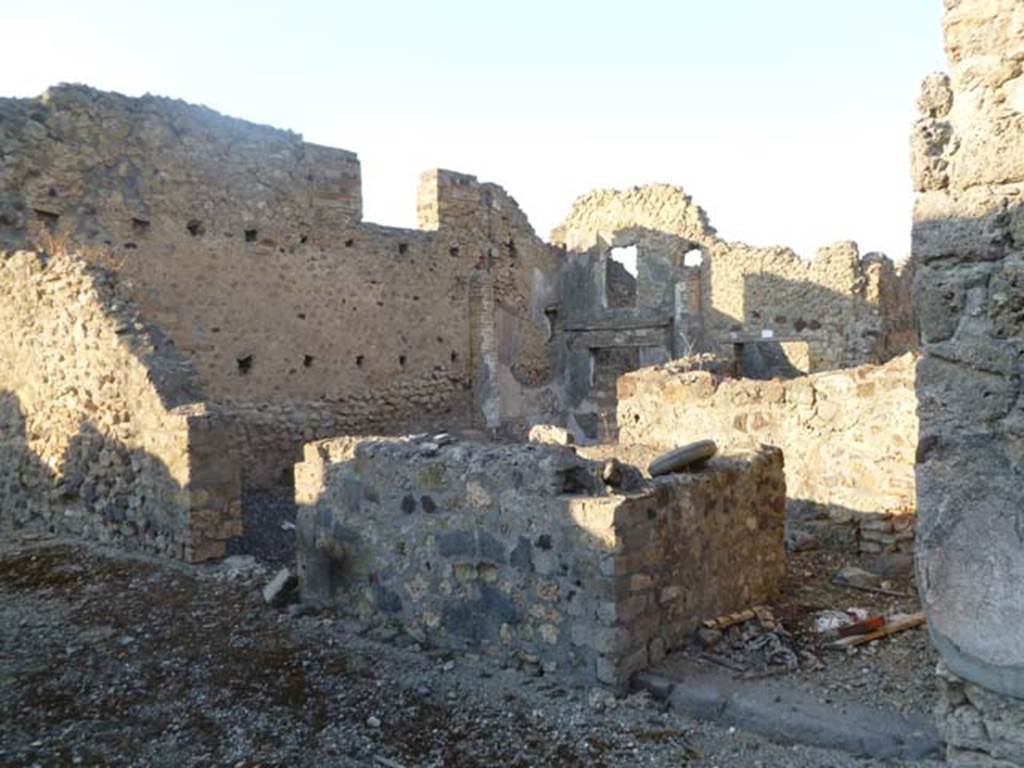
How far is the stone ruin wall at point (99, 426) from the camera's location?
7.25 meters

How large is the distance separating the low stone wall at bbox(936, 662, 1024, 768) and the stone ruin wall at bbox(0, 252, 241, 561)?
6066 millimetres

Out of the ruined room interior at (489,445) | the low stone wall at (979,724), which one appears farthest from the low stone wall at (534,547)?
the low stone wall at (979,724)

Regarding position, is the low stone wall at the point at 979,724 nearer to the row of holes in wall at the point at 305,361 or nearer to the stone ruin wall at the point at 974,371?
the stone ruin wall at the point at 974,371

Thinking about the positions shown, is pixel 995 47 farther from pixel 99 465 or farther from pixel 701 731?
pixel 99 465

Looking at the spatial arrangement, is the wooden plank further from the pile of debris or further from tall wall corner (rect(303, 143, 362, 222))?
tall wall corner (rect(303, 143, 362, 222))

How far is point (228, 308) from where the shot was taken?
10938mm

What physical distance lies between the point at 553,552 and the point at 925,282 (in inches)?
109

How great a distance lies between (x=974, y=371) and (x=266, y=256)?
34.1ft

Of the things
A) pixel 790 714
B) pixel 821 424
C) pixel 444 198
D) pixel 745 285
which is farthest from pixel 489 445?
pixel 745 285

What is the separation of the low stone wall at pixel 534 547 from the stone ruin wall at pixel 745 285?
1252cm

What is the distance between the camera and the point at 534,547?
4.79 metres

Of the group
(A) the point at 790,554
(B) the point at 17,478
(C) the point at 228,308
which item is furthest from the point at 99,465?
(A) the point at 790,554

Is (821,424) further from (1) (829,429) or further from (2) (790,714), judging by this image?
(2) (790,714)

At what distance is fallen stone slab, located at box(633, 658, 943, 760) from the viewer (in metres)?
3.75
